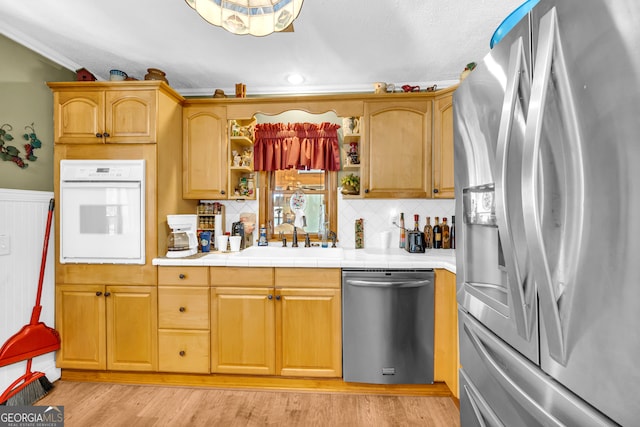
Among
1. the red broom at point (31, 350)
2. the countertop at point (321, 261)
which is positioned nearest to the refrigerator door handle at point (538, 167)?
the countertop at point (321, 261)

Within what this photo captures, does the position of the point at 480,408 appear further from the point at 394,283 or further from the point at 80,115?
the point at 80,115

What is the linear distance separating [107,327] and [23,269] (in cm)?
69

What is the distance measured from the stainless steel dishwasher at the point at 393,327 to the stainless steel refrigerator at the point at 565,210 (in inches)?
47.3

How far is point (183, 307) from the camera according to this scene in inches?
91.0

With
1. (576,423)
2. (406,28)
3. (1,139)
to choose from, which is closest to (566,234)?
(576,423)

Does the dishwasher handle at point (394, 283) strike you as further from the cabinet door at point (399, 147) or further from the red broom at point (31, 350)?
the red broom at point (31, 350)

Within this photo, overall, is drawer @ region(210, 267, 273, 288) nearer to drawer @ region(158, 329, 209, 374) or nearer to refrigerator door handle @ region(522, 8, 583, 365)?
drawer @ region(158, 329, 209, 374)

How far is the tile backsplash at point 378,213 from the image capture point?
9.58 feet

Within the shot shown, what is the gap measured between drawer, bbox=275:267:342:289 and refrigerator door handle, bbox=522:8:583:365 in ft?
5.30

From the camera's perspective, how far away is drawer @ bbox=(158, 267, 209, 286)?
2.32 m

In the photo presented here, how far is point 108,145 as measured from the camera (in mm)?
2354

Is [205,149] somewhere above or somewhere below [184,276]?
above

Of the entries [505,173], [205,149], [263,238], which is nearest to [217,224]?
[263,238]

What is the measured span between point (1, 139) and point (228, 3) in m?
1.95
